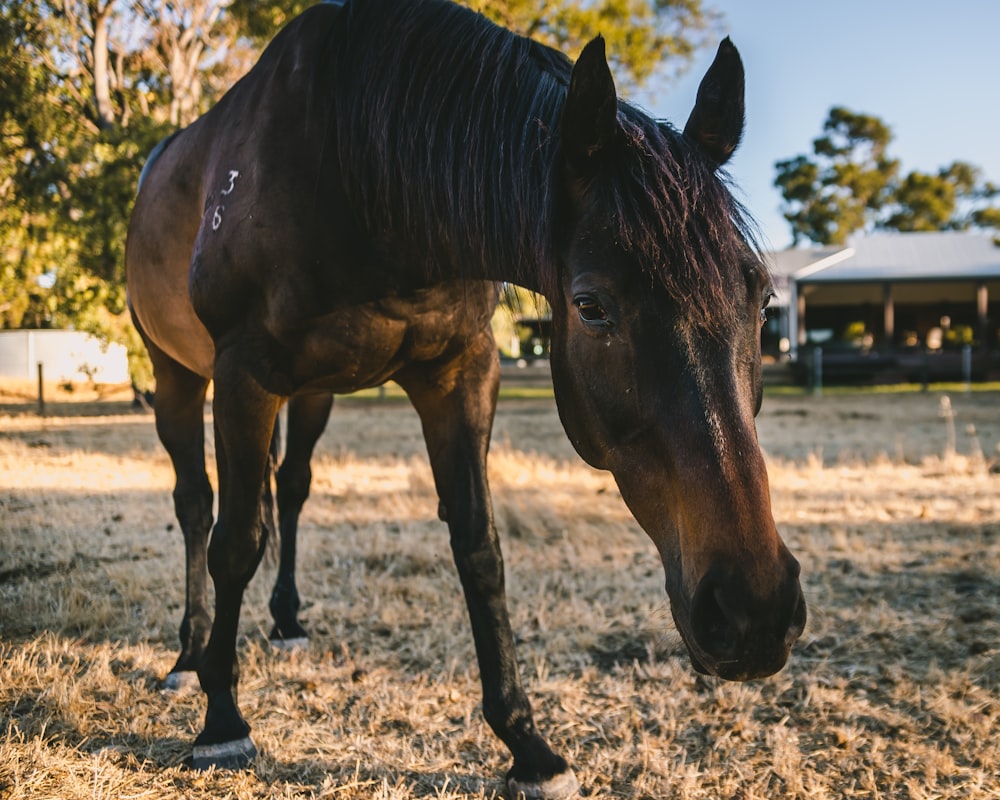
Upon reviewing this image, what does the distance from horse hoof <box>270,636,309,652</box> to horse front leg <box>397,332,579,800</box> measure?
44.0 inches

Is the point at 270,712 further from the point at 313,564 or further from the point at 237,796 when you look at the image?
the point at 313,564

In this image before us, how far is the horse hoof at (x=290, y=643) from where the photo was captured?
333cm

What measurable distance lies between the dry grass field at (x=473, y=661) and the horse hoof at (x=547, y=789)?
0.07m

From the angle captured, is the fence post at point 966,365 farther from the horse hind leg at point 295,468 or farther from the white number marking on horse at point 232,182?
the white number marking on horse at point 232,182

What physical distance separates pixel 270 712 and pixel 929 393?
1937 cm

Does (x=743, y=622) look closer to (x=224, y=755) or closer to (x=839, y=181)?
(x=224, y=755)

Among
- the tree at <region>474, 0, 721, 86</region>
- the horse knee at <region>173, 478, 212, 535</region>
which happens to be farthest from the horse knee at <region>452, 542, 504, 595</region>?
the tree at <region>474, 0, 721, 86</region>

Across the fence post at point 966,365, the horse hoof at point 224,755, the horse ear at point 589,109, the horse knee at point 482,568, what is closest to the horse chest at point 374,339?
the horse knee at point 482,568

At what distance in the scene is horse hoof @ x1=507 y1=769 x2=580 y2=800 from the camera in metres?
2.20

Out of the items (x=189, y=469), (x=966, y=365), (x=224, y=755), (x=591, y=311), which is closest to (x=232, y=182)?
(x=591, y=311)

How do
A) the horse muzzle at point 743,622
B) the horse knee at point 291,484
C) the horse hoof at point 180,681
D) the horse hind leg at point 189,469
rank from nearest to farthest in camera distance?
1. the horse muzzle at point 743,622
2. the horse hoof at point 180,681
3. the horse hind leg at point 189,469
4. the horse knee at point 291,484

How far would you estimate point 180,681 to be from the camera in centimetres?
295

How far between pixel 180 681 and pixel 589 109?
2.54m

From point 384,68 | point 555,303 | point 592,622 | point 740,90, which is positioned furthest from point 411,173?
point 592,622
